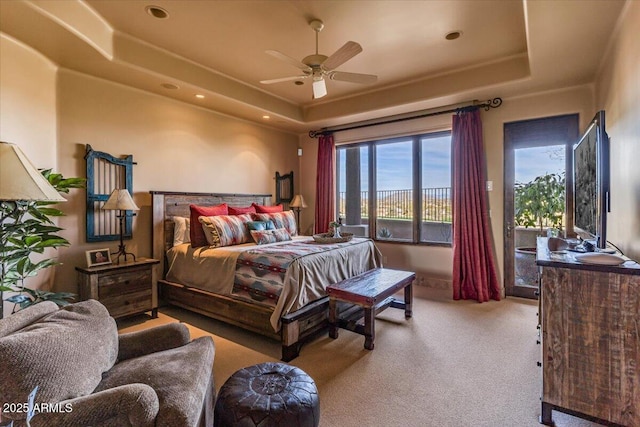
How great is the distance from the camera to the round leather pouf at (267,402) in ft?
4.30

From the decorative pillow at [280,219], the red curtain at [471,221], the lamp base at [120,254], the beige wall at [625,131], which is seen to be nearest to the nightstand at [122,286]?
the lamp base at [120,254]

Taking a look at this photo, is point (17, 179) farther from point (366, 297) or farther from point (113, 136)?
point (366, 297)

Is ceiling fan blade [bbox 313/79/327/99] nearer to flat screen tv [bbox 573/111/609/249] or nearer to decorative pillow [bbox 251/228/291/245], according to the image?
decorative pillow [bbox 251/228/291/245]

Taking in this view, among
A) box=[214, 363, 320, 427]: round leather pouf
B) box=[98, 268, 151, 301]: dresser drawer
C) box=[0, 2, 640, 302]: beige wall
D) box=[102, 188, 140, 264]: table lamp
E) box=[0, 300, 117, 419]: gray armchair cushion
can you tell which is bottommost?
box=[214, 363, 320, 427]: round leather pouf

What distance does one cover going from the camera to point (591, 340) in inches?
66.1

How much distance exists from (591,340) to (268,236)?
313cm

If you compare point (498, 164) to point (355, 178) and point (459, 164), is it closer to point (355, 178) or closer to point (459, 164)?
point (459, 164)

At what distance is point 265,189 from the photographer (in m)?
5.54

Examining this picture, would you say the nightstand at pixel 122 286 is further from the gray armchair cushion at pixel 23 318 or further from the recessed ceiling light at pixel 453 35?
the recessed ceiling light at pixel 453 35

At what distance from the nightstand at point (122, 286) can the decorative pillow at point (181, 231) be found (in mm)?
531

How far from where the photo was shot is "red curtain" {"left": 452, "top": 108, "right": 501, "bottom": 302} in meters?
4.17

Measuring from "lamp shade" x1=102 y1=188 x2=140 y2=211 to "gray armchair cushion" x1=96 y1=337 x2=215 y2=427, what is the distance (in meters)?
2.17

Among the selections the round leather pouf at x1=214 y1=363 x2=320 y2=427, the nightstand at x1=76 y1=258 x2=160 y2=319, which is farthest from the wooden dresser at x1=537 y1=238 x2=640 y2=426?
the nightstand at x1=76 y1=258 x2=160 y2=319

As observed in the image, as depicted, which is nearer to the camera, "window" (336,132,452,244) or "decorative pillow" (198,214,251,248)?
"decorative pillow" (198,214,251,248)
